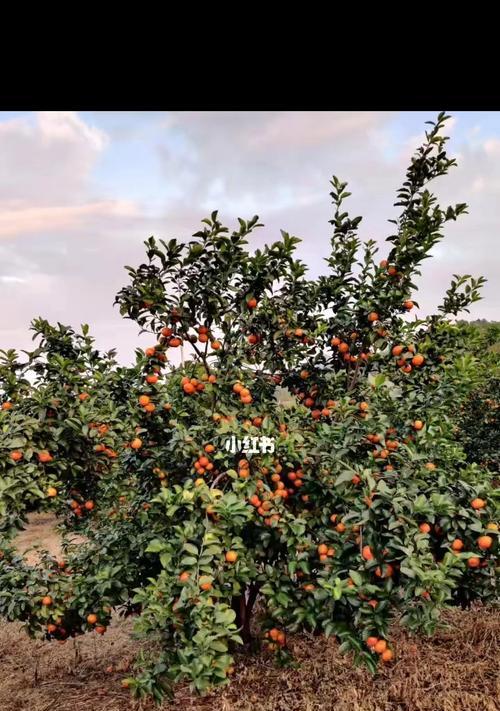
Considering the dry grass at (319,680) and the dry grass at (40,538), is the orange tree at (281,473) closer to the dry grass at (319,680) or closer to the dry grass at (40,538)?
the dry grass at (319,680)

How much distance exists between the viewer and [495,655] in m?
4.65

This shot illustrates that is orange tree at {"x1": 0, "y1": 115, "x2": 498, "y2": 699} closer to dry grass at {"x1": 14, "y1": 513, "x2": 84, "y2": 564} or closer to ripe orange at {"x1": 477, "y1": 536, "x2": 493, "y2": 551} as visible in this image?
ripe orange at {"x1": 477, "y1": 536, "x2": 493, "y2": 551}

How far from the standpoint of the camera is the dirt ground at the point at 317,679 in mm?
4113

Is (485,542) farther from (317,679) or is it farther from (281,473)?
(317,679)

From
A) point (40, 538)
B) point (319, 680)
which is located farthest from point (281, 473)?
Result: point (40, 538)

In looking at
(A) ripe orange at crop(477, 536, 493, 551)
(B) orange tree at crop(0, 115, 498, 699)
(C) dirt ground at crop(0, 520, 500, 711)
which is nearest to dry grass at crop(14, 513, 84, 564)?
(C) dirt ground at crop(0, 520, 500, 711)

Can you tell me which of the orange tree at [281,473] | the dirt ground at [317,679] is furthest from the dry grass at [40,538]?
the orange tree at [281,473]

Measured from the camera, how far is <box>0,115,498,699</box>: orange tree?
2924mm

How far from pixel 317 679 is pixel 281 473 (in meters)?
1.98

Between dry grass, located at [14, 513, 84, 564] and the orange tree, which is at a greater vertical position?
the orange tree

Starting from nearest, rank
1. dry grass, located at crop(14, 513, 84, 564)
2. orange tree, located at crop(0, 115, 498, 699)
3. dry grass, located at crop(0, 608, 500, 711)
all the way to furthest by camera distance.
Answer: orange tree, located at crop(0, 115, 498, 699)
dry grass, located at crop(0, 608, 500, 711)
dry grass, located at crop(14, 513, 84, 564)

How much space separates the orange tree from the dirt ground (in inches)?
17.8
